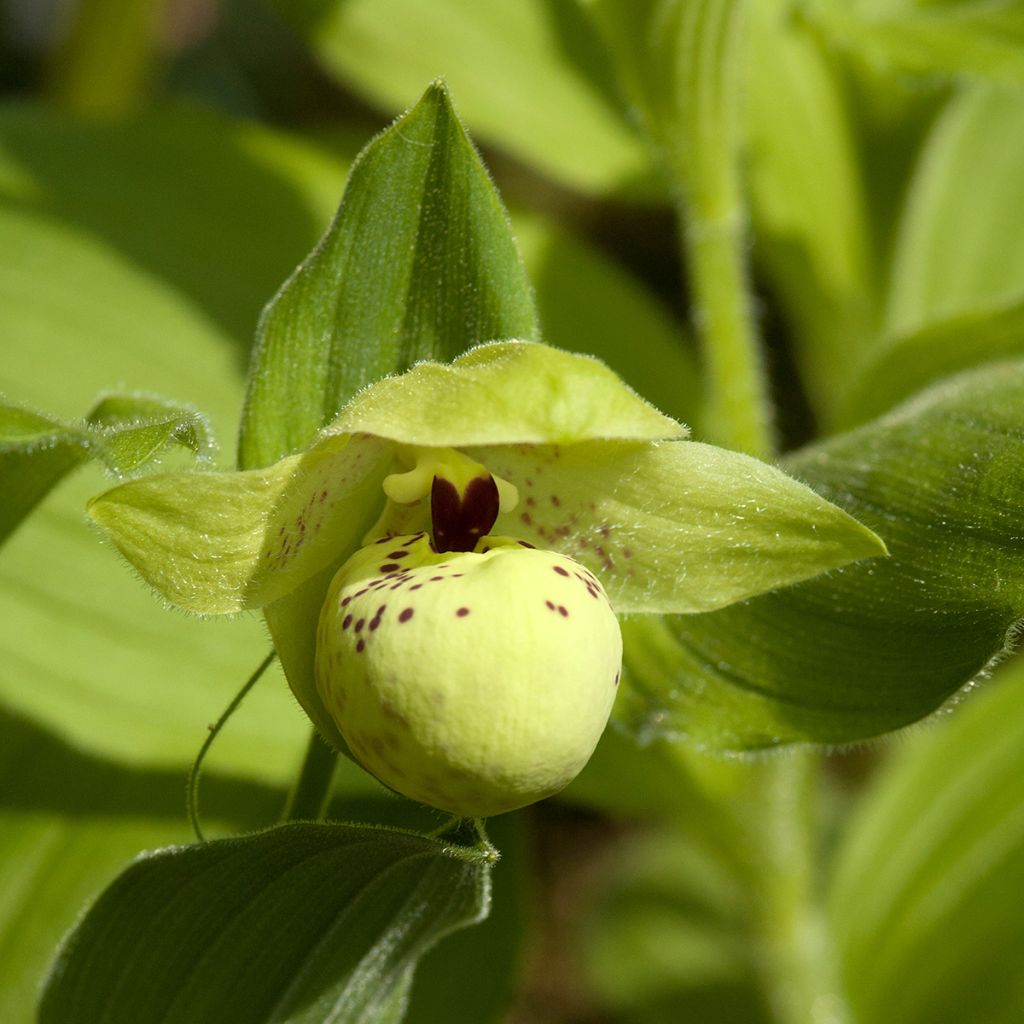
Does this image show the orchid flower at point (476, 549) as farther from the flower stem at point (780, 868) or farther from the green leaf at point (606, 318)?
the green leaf at point (606, 318)

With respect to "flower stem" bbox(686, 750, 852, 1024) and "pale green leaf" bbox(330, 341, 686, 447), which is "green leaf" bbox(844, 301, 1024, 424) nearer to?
"flower stem" bbox(686, 750, 852, 1024)

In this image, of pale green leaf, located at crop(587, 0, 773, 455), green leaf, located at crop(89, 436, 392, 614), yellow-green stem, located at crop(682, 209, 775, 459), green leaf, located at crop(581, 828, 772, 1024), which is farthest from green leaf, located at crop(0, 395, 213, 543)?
green leaf, located at crop(581, 828, 772, 1024)

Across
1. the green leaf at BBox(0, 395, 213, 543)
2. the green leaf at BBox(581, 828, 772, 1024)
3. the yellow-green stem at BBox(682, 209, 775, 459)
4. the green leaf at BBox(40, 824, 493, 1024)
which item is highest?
the green leaf at BBox(0, 395, 213, 543)

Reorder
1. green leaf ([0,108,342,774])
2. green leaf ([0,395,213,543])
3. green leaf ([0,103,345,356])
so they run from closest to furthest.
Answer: green leaf ([0,395,213,543]) < green leaf ([0,108,342,774]) < green leaf ([0,103,345,356])

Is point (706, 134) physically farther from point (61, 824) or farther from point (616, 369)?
point (61, 824)

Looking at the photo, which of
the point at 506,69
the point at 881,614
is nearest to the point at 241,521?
the point at 881,614

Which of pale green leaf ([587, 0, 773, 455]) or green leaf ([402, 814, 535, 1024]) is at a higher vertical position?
pale green leaf ([587, 0, 773, 455])

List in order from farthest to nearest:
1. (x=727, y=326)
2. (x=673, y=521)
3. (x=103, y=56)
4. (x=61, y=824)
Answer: (x=103, y=56) < (x=727, y=326) < (x=61, y=824) < (x=673, y=521)
